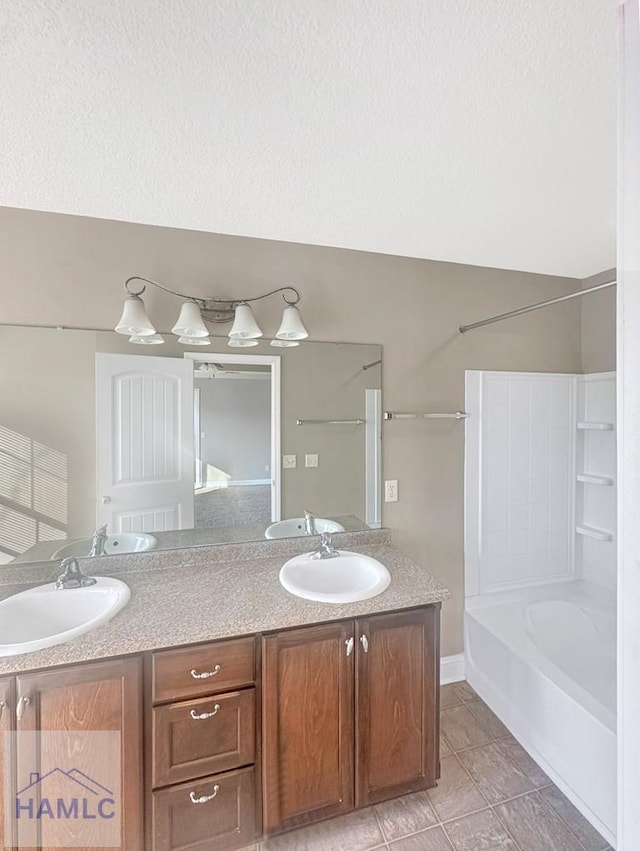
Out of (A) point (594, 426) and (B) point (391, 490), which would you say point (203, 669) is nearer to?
(B) point (391, 490)

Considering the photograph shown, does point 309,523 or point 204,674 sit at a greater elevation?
point 309,523

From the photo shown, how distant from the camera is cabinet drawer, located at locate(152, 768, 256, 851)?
1245 millimetres

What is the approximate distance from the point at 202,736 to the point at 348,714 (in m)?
0.50

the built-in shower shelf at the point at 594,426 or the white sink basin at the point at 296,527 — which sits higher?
the built-in shower shelf at the point at 594,426

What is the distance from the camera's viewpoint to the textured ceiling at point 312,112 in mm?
854

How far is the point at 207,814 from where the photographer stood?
1.28 metres

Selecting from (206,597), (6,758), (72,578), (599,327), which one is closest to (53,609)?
(72,578)

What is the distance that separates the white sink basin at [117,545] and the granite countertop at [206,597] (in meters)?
0.05

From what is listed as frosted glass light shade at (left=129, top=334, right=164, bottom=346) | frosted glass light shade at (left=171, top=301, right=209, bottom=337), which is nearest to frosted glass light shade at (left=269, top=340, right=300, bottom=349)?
frosted glass light shade at (left=171, top=301, right=209, bottom=337)

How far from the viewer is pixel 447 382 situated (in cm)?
227

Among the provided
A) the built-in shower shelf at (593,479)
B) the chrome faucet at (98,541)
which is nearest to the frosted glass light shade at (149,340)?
the chrome faucet at (98,541)

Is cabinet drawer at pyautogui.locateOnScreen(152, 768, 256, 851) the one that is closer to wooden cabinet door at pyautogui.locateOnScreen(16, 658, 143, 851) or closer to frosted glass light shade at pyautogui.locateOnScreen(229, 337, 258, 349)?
wooden cabinet door at pyautogui.locateOnScreen(16, 658, 143, 851)

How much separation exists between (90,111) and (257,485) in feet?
4.82

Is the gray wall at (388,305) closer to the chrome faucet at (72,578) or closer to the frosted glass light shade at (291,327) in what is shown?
the frosted glass light shade at (291,327)
